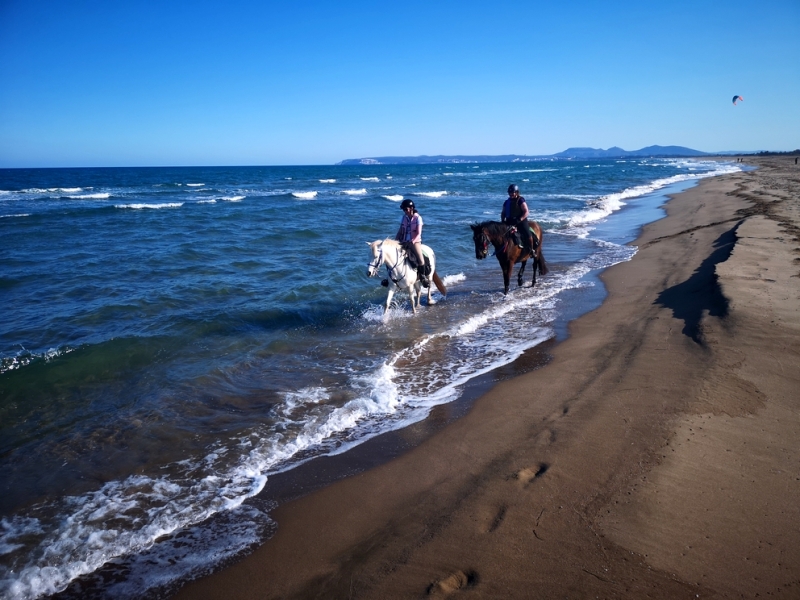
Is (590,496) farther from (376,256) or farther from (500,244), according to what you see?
(500,244)

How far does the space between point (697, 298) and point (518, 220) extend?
14.5 ft

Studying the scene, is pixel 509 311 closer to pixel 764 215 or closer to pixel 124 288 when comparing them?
pixel 124 288


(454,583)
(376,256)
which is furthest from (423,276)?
(454,583)

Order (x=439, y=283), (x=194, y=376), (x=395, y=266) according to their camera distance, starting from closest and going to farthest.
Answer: (x=194, y=376), (x=395, y=266), (x=439, y=283)

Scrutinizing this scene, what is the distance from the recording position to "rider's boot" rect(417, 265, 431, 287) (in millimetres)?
11172

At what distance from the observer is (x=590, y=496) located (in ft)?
13.7

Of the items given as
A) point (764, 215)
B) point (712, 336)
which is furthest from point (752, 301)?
point (764, 215)

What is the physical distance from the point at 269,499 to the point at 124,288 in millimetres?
10219

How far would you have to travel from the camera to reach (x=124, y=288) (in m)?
12.6

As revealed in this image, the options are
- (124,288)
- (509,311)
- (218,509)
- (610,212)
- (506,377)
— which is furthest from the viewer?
(610,212)

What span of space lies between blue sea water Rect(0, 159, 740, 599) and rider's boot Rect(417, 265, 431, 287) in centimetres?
75

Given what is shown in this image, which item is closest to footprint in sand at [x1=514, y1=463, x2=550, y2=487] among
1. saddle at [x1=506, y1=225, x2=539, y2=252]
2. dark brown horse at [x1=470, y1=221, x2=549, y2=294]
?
dark brown horse at [x1=470, y1=221, x2=549, y2=294]

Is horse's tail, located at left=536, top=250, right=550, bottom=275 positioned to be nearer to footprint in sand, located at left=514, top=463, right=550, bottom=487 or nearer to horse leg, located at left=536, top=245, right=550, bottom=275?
horse leg, located at left=536, top=245, right=550, bottom=275

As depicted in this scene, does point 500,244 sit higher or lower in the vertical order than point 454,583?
higher
